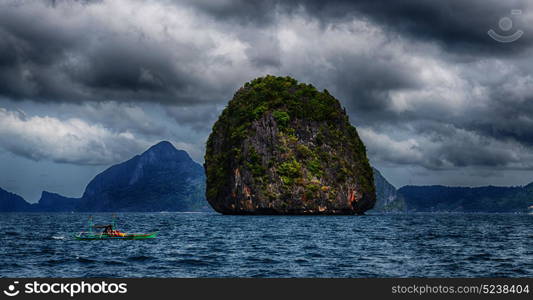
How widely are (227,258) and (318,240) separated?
15078mm

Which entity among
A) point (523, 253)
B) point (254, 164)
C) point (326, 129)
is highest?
point (326, 129)

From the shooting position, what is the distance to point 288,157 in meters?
122

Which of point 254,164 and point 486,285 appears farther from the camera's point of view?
point 254,164

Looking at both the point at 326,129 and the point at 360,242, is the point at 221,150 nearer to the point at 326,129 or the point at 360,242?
the point at 326,129

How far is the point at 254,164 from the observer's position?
398ft

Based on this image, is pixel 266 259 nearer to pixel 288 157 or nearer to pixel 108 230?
pixel 108 230

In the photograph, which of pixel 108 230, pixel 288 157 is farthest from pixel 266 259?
pixel 288 157

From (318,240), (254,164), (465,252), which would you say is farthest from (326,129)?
(465,252)

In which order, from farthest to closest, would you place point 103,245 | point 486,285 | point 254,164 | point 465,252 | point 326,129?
point 326,129
point 254,164
point 103,245
point 465,252
point 486,285

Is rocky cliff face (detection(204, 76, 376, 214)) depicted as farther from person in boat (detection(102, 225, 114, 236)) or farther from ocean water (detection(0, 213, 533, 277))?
ocean water (detection(0, 213, 533, 277))

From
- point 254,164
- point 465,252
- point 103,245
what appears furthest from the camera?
point 254,164

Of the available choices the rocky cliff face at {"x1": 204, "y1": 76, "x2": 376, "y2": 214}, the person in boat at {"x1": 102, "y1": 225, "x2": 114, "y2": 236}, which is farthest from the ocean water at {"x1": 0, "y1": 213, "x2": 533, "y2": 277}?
the rocky cliff face at {"x1": 204, "y1": 76, "x2": 376, "y2": 214}

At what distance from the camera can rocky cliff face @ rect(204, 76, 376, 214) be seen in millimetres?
119125

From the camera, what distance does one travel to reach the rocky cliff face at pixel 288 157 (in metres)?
119
